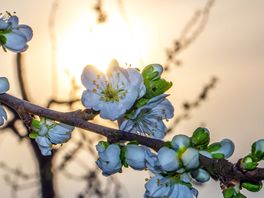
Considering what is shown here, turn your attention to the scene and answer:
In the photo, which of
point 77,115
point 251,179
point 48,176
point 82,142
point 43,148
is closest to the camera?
point 251,179

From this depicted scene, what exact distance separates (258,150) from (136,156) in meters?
0.18

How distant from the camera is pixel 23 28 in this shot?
93 centimetres

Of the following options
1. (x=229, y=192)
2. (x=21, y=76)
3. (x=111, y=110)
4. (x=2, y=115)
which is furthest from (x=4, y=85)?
(x=21, y=76)

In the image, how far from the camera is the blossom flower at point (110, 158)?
758 mm

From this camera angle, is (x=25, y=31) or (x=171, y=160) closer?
(x=171, y=160)

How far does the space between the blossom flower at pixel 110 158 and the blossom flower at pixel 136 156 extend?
27 mm

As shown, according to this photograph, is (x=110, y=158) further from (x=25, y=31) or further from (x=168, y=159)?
(x=25, y=31)

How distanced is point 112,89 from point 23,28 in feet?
0.70

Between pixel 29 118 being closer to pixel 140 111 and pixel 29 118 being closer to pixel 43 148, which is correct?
pixel 43 148

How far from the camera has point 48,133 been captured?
882 millimetres

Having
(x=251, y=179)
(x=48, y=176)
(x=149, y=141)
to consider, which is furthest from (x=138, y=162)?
(x=48, y=176)

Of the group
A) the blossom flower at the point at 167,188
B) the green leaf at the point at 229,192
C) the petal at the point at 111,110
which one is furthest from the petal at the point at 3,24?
the green leaf at the point at 229,192

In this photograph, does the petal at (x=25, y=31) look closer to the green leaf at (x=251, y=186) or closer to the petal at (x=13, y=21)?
the petal at (x=13, y=21)

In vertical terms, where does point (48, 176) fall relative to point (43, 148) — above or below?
below
